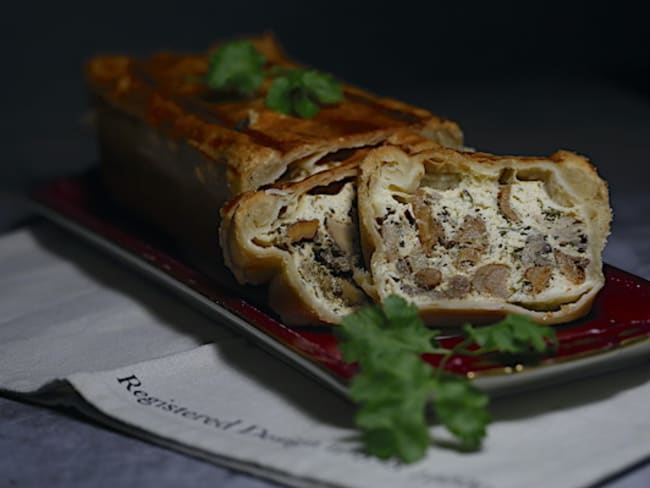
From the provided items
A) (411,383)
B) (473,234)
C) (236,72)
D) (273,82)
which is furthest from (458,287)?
(236,72)

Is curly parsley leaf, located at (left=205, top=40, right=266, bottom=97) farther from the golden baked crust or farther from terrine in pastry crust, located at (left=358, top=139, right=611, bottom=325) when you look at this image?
terrine in pastry crust, located at (left=358, top=139, right=611, bottom=325)

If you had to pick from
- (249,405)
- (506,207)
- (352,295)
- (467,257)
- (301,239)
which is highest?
(506,207)

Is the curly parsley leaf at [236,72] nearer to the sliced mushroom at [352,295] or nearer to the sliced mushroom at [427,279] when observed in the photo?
the sliced mushroom at [352,295]

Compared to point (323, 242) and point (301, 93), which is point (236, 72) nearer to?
point (301, 93)

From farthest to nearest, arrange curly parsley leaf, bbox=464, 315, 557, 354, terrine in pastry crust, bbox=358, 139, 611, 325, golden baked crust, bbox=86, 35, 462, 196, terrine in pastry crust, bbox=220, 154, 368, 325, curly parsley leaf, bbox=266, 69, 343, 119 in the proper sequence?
curly parsley leaf, bbox=266, 69, 343, 119 < golden baked crust, bbox=86, 35, 462, 196 < terrine in pastry crust, bbox=220, 154, 368, 325 < terrine in pastry crust, bbox=358, 139, 611, 325 < curly parsley leaf, bbox=464, 315, 557, 354

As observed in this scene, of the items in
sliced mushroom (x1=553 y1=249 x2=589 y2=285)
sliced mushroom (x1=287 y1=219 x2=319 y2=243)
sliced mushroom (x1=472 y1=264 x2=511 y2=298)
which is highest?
sliced mushroom (x1=553 y1=249 x2=589 y2=285)

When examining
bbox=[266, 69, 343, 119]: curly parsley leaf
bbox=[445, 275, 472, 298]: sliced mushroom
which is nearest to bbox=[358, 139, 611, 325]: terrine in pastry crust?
bbox=[445, 275, 472, 298]: sliced mushroom
